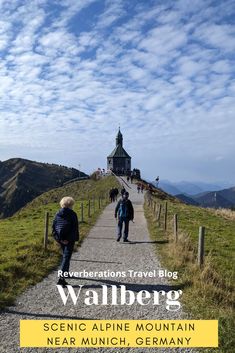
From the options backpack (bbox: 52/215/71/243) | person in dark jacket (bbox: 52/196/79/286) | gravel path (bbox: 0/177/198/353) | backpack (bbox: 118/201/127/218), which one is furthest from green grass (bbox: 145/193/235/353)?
backpack (bbox: 52/215/71/243)

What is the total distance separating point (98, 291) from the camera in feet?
34.4

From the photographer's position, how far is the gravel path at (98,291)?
25.4 ft

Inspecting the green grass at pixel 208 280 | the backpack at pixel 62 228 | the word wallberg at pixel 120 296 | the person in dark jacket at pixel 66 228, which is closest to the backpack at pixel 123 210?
the green grass at pixel 208 280

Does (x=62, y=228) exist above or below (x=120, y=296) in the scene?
above

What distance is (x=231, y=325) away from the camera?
8.09 metres

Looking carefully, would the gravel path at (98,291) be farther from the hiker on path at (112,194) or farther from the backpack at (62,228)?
the hiker on path at (112,194)

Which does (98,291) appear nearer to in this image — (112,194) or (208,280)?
(208,280)

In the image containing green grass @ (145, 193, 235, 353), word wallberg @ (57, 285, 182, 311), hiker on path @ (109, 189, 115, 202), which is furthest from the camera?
hiker on path @ (109, 189, 115, 202)

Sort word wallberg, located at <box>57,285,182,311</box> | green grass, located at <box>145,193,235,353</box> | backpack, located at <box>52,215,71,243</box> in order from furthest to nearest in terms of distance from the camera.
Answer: backpack, located at <box>52,215,71,243</box> < word wallberg, located at <box>57,285,182,311</box> < green grass, located at <box>145,193,235,353</box>

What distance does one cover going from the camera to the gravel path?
7.75 metres

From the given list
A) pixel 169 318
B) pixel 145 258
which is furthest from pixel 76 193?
pixel 169 318

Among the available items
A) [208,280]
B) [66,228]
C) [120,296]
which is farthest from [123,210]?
[120,296]

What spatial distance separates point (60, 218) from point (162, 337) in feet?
15.1

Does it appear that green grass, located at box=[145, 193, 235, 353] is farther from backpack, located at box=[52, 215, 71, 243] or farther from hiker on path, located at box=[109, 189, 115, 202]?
hiker on path, located at box=[109, 189, 115, 202]
